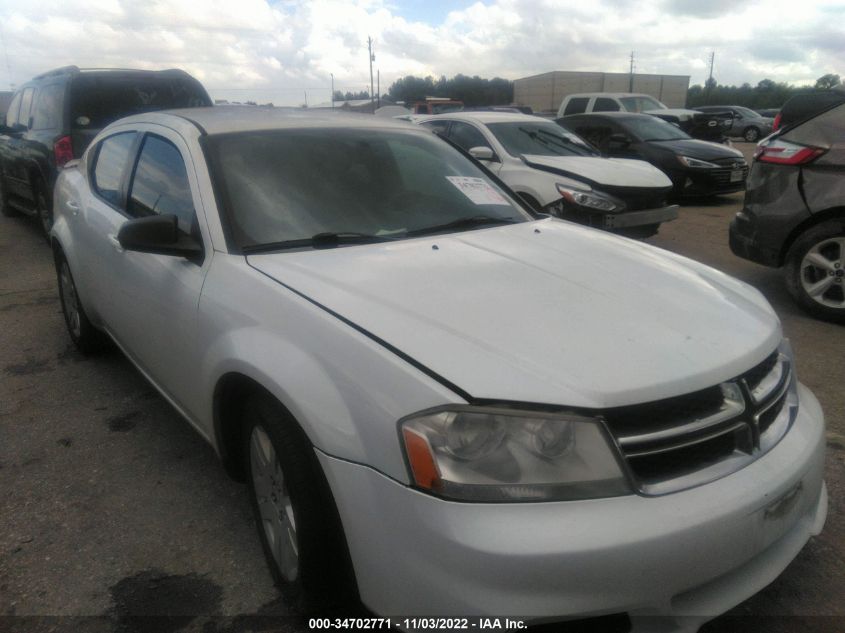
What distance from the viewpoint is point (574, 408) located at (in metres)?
1.58

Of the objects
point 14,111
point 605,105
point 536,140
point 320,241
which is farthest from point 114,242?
point 605,105

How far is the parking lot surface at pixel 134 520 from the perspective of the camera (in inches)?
85.0

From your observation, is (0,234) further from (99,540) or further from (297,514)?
(297,514)

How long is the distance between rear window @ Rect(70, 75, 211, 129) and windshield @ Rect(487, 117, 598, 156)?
145 inches

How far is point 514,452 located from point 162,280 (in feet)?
5.65

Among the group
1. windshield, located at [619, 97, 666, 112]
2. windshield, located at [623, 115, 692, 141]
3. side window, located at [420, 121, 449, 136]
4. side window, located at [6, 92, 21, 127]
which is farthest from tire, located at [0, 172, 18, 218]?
windshield, located at [619, 97, 666, 112]

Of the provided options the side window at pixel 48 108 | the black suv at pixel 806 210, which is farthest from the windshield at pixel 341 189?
the side window at pixel 48 108

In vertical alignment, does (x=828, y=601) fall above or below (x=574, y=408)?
below

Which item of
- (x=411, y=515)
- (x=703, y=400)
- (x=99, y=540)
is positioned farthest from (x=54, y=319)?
(x=703, y=400)

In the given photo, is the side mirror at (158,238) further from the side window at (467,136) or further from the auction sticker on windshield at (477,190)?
the side window at (467,136)

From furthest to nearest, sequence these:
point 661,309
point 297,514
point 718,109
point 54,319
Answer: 1. point 718,109
2. point 54,319
3. point 661,309
4. point 297,514

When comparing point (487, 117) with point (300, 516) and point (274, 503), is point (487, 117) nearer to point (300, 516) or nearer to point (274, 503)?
point (274, 503)

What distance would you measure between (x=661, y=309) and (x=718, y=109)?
32232 millimetres

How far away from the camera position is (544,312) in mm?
1948
